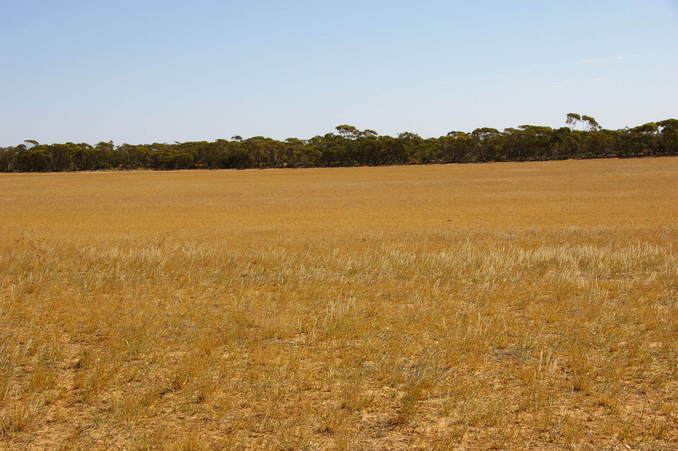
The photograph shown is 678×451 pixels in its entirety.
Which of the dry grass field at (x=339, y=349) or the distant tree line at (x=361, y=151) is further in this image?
the distant tree line at (x=361, y=151)

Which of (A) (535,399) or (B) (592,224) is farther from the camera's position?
(B) (592,224)

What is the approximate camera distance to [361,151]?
10762 cm

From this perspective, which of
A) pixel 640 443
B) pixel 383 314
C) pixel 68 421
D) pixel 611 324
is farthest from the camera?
pixel 383 314

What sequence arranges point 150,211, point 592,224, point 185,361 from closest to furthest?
point 185,361 → point 592,224 → point 150,211

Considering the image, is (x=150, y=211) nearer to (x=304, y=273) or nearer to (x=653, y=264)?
(x=304, y=273)

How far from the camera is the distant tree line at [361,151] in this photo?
100 meters

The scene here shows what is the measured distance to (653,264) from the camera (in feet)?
40.4

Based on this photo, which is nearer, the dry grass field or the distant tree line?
the dry grass field

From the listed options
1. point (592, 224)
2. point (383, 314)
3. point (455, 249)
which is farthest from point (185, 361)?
point (592, 224)

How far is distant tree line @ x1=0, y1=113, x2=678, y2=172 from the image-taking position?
100500 millimetres

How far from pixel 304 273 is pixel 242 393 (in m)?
A: 5.65

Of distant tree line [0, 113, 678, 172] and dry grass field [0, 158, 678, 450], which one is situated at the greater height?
distant tree line [0, 113, 678, 172]

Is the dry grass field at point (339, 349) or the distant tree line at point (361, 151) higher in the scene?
the distant tree line at point (361, 151)

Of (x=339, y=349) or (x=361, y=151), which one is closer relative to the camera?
(x=339, y=349)
